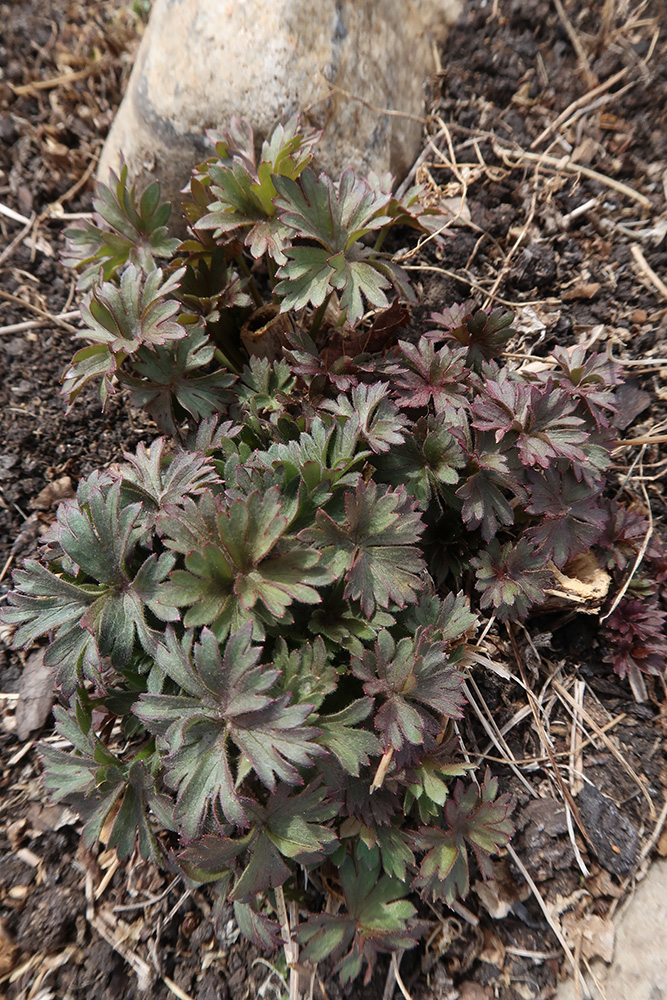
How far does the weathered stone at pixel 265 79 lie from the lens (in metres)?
2.46

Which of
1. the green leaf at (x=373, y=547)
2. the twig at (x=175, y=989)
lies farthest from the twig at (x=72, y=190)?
the twig at (x=175, y=989)

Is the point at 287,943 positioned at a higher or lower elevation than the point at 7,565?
lower

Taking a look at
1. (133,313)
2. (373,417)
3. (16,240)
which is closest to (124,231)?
(133,313)

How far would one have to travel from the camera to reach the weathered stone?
96.7 inches

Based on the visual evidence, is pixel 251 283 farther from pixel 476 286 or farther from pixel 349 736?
pixel 349 736

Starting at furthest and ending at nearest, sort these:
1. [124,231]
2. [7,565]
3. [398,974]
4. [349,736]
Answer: [7,565], [124,231], [398,974], [349,736]

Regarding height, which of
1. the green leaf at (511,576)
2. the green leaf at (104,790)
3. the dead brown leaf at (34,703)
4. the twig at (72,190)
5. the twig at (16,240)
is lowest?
the green leaf at (104,790)

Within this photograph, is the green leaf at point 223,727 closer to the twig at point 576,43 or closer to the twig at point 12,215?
the twig at point 12,215

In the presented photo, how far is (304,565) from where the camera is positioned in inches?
68.7

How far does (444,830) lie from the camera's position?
6.68ft

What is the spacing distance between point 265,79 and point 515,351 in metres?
1.40

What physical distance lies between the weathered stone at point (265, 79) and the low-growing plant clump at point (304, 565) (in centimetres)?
23

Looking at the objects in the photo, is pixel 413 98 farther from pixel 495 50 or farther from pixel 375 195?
pixel 375 195

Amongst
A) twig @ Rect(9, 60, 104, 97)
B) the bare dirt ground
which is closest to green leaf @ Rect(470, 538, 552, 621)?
the bare dirt ground
